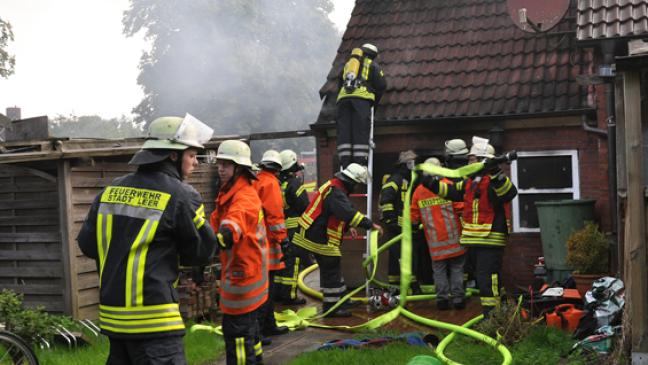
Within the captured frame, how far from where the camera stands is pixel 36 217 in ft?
29.8

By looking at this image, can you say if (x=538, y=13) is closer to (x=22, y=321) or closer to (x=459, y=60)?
(x=459, y=60)

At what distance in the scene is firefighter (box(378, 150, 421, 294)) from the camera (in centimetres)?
1049

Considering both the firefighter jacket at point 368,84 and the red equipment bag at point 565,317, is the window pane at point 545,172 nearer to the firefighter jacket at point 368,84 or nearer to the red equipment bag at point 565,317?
the firefighter jacket at point 368,84

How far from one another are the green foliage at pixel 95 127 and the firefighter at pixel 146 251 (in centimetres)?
5640

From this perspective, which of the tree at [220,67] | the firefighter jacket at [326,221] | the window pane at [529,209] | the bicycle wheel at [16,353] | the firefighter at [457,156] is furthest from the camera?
the tree at [220,67]

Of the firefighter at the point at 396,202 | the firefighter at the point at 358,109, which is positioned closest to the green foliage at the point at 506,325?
the firefighter at the point at 396,202

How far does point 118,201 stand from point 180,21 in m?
29.1

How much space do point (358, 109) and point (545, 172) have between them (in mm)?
2787

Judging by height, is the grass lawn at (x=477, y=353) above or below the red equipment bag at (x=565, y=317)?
below

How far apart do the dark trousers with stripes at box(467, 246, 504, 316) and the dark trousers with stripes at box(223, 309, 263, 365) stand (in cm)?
324

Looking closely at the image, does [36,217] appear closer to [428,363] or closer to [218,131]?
[428,363]

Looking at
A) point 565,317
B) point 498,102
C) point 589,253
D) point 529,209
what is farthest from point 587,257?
point 498,102

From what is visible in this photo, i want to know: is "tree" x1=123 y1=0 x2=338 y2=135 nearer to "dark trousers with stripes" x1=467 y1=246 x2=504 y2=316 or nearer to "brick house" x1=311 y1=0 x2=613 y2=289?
"brick house" x1=311 y1=0 x2=613 y2=289

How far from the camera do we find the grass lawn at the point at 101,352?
291 inches
